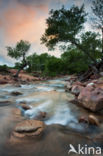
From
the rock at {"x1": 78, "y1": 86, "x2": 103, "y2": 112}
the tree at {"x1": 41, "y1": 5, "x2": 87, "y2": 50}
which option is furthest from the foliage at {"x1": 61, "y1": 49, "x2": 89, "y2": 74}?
the rock at {"x1": 78, "y1": 86, "x2": 103, "y2": 112}

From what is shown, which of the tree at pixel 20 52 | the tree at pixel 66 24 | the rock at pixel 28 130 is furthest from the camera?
the tree at pixel 20 52

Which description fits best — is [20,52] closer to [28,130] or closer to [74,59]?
[74,59]

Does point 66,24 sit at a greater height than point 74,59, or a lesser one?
greater

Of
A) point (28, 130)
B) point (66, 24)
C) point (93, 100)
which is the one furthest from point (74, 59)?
point (28, 130)

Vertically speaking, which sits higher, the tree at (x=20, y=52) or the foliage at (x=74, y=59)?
the tree at (x=20, y=52)

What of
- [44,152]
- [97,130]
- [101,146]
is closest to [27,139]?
[44,152]

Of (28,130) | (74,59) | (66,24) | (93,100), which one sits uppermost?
(66,24)

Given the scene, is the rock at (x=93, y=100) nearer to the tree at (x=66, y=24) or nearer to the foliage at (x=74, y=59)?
the foliage at (x=74, y=59)

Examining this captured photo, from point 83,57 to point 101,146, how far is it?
32.4 ft

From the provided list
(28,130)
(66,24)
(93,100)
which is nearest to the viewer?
(28,130)

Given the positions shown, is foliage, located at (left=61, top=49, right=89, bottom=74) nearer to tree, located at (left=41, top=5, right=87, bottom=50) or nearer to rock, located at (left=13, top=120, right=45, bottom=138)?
tree, located at (left=41, top=5, right=87, bottom=50)

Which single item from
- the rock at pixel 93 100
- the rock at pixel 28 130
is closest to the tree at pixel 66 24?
the rock at pixel 93 100

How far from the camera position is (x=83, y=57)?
10539 mm

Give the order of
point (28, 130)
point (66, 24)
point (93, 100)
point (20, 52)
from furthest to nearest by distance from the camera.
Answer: point (20, 52)
point (66, 24)
point (93, 100)
point (28, 130)
